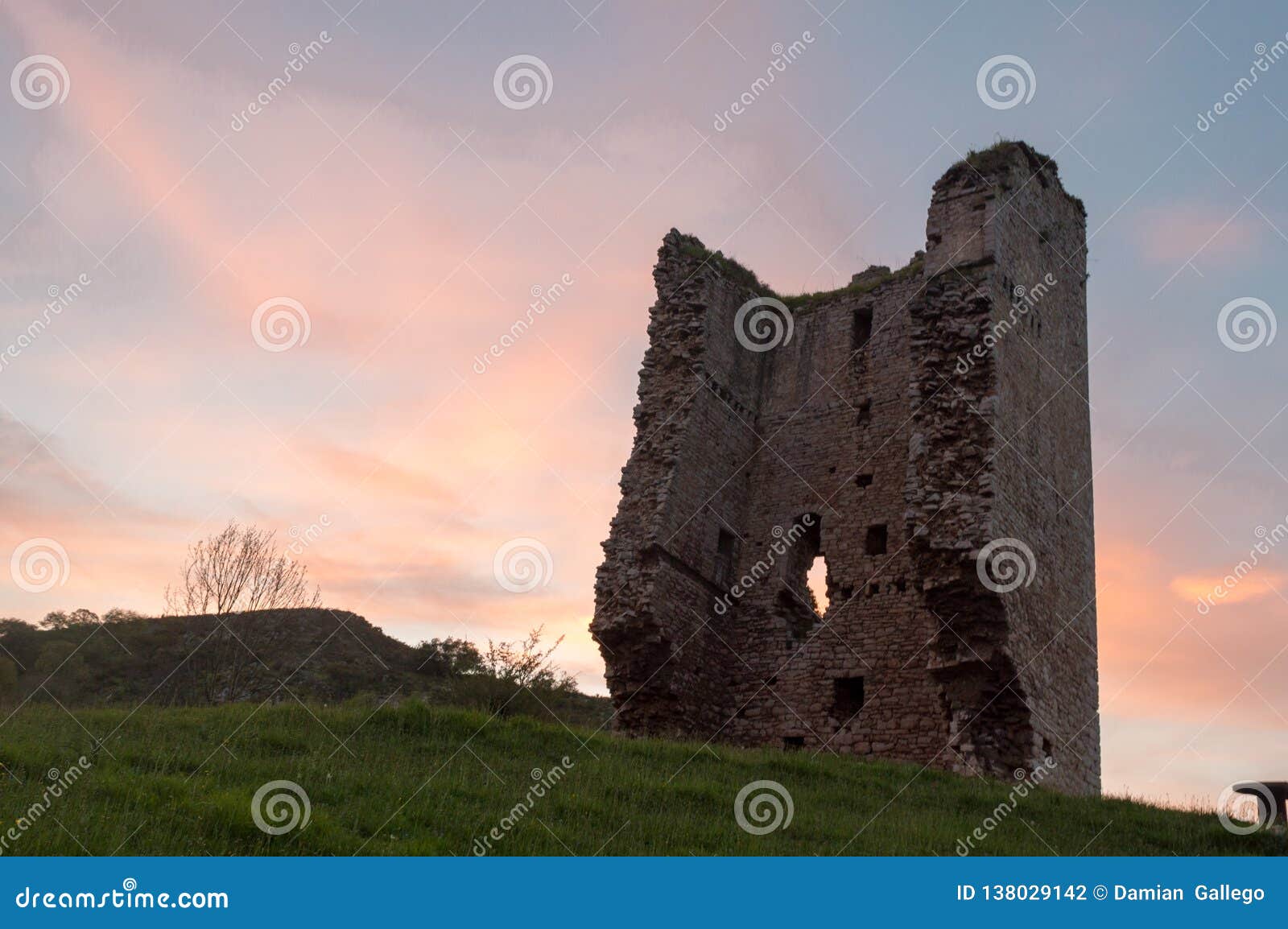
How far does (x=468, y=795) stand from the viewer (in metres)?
11.4

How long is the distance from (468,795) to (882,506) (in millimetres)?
10984

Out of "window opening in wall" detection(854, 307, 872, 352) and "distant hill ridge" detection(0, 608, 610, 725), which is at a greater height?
"window opening in wall" detection(854, 307, 872, 352)

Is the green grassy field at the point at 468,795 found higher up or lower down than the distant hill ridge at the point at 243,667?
lower down

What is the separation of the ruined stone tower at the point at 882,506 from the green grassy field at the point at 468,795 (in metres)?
2.73

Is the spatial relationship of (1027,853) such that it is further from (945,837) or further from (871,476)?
(871,476)

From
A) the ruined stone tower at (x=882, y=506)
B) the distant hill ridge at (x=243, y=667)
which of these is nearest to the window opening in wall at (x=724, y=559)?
the ruined stone tower at (x=882, y=506)

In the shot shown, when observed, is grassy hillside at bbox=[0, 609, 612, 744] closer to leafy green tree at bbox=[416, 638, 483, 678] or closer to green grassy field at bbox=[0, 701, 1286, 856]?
leafy green tree at bbox=[416, 638, 483, 678]

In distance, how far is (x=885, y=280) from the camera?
22.4m

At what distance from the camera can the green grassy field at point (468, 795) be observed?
9578mm

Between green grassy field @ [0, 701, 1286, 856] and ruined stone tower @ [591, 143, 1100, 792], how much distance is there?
273 centimetres

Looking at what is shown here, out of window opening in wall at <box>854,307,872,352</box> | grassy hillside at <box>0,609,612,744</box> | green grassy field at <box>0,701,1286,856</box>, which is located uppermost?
window opening in wall at <box>854,307,872,352</box>

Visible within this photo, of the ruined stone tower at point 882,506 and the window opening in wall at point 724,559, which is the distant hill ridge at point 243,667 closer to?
the ruined stone tower at point 882,506

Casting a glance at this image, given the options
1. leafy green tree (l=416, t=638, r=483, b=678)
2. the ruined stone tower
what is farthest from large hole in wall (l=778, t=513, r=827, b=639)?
leafy green tree (l=416, t=638, r=483, b=678)

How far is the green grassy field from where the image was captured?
9.58 metres
